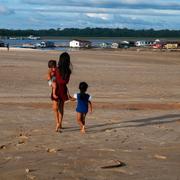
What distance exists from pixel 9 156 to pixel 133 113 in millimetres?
5756

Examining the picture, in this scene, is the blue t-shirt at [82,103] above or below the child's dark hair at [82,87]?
below

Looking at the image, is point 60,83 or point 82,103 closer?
point 82,103

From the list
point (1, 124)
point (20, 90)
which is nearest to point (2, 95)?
point (20, 90)


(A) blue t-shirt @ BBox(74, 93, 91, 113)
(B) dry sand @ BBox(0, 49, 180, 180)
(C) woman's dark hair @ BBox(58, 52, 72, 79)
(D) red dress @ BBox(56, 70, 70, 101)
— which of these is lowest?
(B) dry sand @ BBox(0, 49, 180, 180)

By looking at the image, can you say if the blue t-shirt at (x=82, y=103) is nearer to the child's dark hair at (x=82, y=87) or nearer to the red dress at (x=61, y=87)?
the child's dark hair at (x=82, y=87)

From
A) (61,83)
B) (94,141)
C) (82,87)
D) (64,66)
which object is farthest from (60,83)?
(94,141)

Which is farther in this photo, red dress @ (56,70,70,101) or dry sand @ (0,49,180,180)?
red dress @ (56,70,70,101)

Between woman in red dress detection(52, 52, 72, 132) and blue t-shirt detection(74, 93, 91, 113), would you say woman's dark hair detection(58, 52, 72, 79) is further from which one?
blue t-shirt detection(74, 93, 91, 113)

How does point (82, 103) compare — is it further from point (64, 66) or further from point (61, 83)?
point (64, 66)

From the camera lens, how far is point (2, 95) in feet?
59.2

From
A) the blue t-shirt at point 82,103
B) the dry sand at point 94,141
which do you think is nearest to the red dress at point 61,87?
the blue t-shirt at point 82,103

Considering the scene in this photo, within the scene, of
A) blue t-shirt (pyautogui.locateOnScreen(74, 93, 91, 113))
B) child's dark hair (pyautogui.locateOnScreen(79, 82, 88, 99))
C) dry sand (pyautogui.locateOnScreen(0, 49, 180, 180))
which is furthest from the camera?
blue t-shirt (pyautogui.locateOnScreen(74, 93, 91, 113))

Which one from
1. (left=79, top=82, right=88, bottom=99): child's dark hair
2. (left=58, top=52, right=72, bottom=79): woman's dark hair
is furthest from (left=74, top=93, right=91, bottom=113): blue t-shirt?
(left=58, top=52, right=72, bottom=79): woman's dark hair

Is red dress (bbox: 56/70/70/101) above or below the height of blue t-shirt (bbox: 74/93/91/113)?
above
